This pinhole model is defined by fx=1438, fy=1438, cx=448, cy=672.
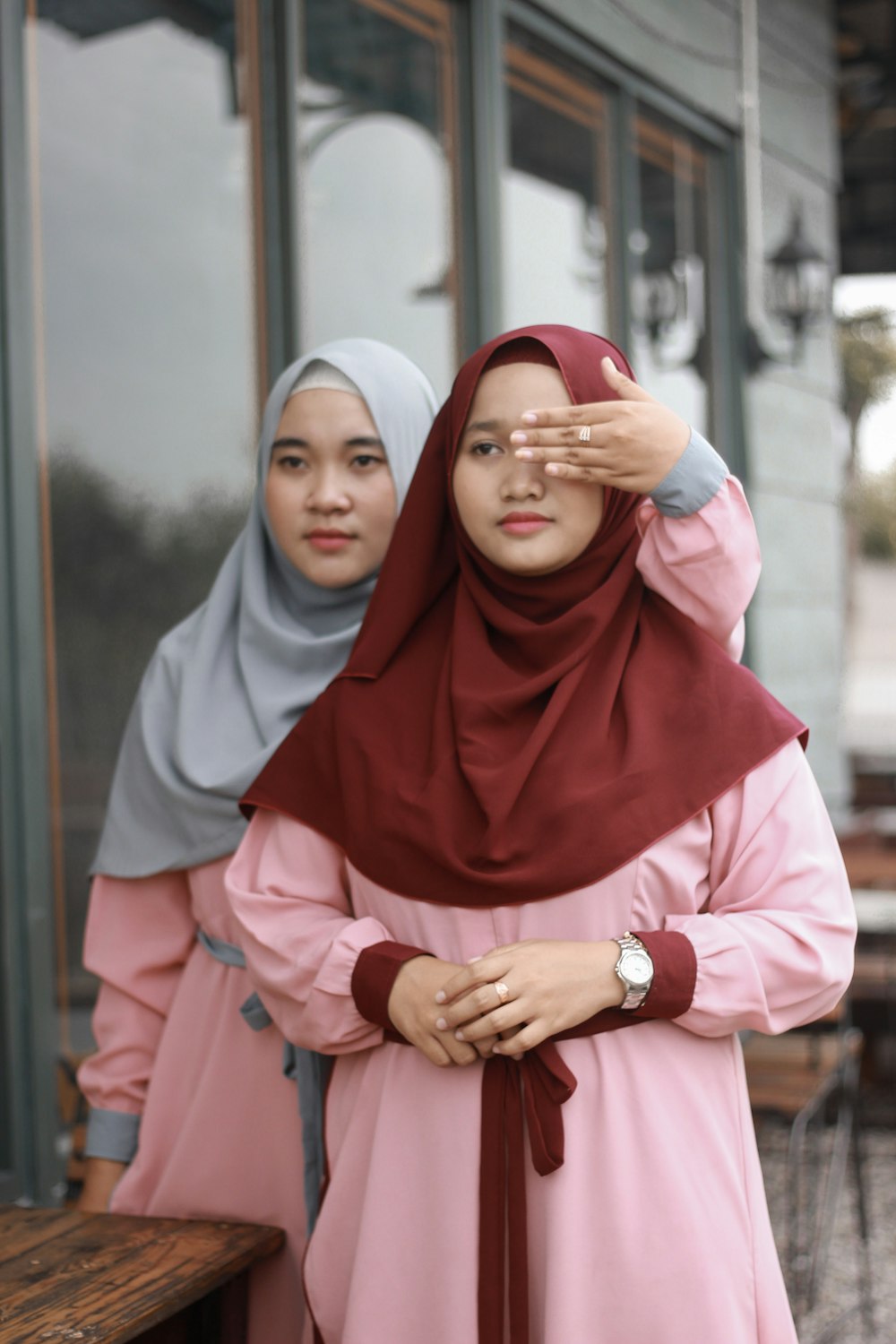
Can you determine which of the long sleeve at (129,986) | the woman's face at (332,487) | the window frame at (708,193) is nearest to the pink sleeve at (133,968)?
the long sleeve at (129,986)

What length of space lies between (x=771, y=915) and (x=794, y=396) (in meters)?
4.79

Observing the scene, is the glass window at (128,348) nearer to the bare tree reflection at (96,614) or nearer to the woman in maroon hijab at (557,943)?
the bare tree reflection at (96,614)

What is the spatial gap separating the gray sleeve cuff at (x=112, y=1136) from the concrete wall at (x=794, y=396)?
383cm

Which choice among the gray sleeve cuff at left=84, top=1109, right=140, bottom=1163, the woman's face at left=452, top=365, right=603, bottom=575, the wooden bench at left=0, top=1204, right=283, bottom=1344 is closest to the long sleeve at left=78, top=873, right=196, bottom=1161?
the gray sleeve cuff at left=84, top=1109, right=140, bottom=1163

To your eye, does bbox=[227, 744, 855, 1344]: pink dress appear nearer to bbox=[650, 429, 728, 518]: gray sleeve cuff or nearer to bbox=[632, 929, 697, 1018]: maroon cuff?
bbox=[632, 929, 697, 1018]: maroon cuff

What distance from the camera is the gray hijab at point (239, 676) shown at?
70.1 inches

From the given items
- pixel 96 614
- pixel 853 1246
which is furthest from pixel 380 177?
pixel 853 1246

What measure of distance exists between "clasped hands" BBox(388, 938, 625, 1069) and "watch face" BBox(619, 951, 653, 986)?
0.4 inches

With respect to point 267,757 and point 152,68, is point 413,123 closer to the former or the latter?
point 152,68

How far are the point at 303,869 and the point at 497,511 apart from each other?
17.0 inches

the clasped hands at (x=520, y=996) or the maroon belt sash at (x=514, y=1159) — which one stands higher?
the clasped hands at (x=520, y=996)

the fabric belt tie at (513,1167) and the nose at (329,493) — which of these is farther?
the nose at (329,493)

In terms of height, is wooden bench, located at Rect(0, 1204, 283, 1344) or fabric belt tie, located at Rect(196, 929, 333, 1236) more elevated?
fabric belt tie, located at Rect(196, 929, 333, 1236)

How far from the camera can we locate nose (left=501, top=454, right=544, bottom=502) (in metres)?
1.38
